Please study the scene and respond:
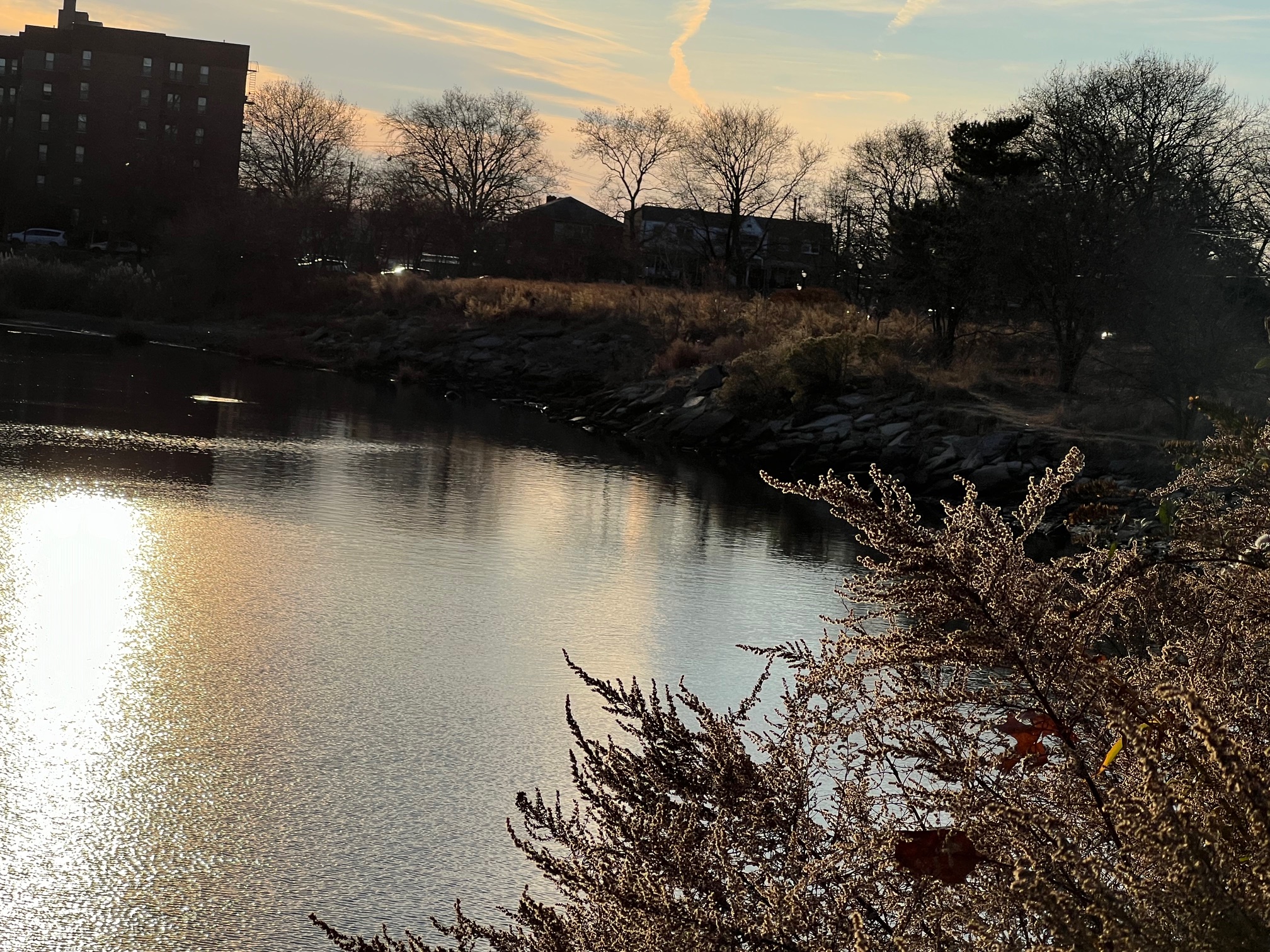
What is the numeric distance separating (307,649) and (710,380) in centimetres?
2109

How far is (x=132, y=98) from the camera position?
81562mm

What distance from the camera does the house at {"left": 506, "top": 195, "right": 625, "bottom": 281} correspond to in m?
56.6

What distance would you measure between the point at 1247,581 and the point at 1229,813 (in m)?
1.64

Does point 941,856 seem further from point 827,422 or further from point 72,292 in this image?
point 72,292

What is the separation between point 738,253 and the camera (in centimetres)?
5988

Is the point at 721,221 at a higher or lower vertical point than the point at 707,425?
higher

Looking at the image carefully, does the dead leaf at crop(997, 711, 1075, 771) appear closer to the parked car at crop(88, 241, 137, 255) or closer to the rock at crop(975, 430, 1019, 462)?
the rock at crop(975, 430, 1019, 462)

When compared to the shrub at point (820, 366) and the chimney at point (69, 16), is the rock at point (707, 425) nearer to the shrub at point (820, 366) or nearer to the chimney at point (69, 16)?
the shrub at point (820, 366)

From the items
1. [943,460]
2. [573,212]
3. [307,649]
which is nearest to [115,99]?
[573,212]

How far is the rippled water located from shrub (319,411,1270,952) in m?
3.13

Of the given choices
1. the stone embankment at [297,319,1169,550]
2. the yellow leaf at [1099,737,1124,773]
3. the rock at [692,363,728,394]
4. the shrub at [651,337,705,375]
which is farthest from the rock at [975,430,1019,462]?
the yellow leaf at [1099,737,1124,773]

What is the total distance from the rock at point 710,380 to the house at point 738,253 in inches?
807

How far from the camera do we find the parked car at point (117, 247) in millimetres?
62938

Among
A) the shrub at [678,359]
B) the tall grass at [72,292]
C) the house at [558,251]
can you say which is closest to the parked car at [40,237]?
the tall grass at [72,292]
